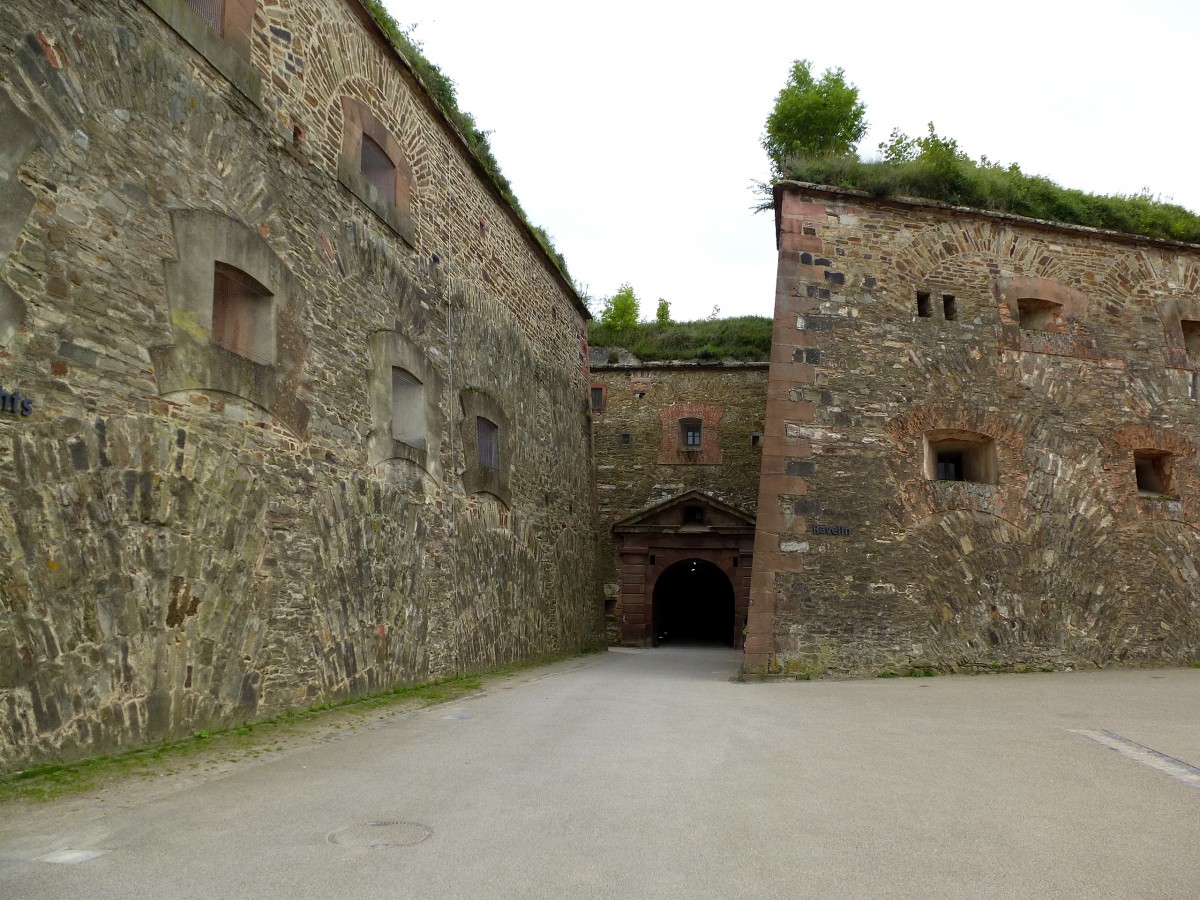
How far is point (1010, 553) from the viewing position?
11.3 meters

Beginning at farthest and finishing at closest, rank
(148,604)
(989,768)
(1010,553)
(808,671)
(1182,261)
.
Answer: (1182,261) < (1010,553) < (808,671) < (148,604) < (989,768)

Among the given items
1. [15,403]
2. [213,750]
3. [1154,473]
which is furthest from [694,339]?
[15,403]

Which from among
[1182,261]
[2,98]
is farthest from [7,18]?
[1182,261]

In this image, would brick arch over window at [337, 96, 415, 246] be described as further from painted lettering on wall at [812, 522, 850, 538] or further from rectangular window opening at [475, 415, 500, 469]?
painted lettering on wall at [812, 522, 850, 538]

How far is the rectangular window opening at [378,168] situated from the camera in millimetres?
9758

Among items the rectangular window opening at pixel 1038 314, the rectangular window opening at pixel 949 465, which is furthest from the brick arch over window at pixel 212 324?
the rectangular window opening at pixel 1038 314

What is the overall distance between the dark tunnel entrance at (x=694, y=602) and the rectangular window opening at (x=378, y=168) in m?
18.0

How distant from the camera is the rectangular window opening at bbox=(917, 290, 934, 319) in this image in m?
12.0

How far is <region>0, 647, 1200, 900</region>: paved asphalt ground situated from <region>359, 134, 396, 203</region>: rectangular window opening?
20.3ft

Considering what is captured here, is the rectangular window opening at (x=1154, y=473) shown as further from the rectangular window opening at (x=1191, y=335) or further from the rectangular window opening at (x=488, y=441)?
the rectangular window opening at (x=488, y=441)

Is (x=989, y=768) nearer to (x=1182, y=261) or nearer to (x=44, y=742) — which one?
(x=44, y=742)

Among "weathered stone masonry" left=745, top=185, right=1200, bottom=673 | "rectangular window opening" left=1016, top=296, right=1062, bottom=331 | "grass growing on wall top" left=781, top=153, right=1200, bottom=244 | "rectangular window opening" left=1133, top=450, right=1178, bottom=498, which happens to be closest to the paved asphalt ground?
"weathered stone masonry" left=745, top=185, right=1200, bottom=673

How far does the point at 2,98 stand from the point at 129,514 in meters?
2.56

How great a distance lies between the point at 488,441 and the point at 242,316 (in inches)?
218
